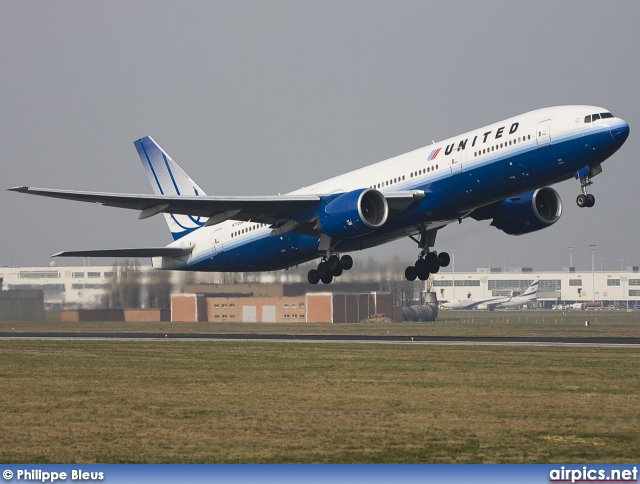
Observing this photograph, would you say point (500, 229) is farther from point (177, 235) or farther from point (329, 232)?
point (177, 235)

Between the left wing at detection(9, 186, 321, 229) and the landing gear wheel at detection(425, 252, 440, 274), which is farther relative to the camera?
the landing gear wheel at detection(425, 252, 440, 274)

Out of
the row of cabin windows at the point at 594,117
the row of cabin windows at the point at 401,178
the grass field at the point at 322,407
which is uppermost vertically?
the row of cabin windows at the point at 594,117

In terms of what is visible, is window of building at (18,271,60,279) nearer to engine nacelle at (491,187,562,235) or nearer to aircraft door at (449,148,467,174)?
engine nacelle at (491,187,562,235)

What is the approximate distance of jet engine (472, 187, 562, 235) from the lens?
139 feet

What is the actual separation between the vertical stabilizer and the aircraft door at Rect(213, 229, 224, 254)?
196cm

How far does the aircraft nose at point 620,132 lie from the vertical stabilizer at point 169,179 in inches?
912

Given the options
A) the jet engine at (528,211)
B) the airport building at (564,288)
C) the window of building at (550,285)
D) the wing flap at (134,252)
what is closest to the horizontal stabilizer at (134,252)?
the wing flap at (134,252)

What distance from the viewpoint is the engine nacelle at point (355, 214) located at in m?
39.2

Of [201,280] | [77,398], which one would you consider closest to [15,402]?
[77,398]

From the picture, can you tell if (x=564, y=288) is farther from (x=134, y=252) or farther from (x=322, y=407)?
(x=322, y=407)

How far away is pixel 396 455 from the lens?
17281 mm

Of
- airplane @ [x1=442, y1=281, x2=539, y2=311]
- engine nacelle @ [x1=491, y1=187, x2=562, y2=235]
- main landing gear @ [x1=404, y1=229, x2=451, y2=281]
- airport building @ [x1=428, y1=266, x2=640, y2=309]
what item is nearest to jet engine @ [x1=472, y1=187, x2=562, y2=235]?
engine nacelle @ [x1=491, y1=187, x2=562, y2=235]

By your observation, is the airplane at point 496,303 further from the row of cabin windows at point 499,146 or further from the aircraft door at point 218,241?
the row of cabin windows at point 499,146

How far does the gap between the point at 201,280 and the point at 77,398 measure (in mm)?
40060
